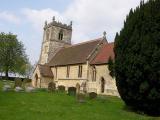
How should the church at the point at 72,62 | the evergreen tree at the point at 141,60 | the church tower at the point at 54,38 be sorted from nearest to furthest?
the evergreen tree at the point at 141,60 < the church at the point at 72,62 < the church tower at the point at 54,38

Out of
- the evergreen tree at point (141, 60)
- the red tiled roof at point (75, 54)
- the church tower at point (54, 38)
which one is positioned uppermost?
the church tower at point (54, 38)

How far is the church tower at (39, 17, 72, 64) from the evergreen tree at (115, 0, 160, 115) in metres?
37.3

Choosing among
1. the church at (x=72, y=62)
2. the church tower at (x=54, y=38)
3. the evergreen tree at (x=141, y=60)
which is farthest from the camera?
the church tower at (x=54, y=38)

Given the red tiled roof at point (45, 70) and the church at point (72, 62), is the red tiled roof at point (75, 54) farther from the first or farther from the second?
the red tiled roof at point (45, 70)

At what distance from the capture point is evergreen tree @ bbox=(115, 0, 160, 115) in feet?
→ 66.3

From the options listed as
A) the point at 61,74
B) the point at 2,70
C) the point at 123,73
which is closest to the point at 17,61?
the point at 2,70

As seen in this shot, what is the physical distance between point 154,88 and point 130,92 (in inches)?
70.9

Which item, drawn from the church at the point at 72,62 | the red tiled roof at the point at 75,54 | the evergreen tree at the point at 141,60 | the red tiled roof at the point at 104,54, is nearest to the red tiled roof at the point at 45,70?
the church at the point at 72,62

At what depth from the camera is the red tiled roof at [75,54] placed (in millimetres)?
46562

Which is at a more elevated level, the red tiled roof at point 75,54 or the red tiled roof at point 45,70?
the red tiled roof at point 75,54

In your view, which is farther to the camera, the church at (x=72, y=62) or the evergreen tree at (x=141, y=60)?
the church at (x=72, y=62)

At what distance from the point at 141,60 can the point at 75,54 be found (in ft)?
98.7

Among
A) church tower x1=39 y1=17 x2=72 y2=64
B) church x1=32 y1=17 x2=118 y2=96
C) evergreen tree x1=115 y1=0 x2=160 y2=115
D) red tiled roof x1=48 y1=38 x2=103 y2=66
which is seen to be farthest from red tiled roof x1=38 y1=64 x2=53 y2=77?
evergreen tree x1=115 y1=0 x2=160 y2=115

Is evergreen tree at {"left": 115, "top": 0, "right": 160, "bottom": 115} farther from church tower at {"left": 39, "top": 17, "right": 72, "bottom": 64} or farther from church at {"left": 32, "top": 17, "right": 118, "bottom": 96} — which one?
church tower at {"left": 39, "top": 17, "right": 72, "bottom": 64}
